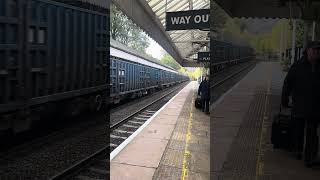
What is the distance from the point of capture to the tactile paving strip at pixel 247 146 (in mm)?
3645

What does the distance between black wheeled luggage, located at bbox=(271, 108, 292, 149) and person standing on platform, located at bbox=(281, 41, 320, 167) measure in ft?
0.76

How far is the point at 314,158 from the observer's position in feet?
12.3

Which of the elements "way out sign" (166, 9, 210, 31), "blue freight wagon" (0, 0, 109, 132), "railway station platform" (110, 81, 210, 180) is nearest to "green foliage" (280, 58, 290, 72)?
"way out sign" (166, 9, 210, 31)

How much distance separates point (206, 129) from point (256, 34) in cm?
272

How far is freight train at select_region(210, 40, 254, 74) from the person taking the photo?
3.03m

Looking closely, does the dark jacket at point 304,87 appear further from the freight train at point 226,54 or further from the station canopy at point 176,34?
the station canopy at point 176,34

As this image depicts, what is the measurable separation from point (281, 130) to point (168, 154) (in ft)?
5.98

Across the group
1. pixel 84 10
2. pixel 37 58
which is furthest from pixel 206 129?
pixel 84 10

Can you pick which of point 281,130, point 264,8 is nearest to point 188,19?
point 264,8

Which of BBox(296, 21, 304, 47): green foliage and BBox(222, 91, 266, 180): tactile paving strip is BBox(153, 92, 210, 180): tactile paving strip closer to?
BBox(222, 91, 266, 180): tactile paving strip

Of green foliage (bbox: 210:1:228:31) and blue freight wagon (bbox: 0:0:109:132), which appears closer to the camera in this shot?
green foliage (bbox: 210:1:228:31)

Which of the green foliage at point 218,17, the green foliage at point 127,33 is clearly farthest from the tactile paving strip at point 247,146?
the green foliage at point 127,33

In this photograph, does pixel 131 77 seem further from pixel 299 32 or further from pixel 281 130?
pixel 299 32

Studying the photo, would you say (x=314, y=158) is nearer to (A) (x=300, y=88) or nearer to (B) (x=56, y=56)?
(A) (x=300, y=88)
